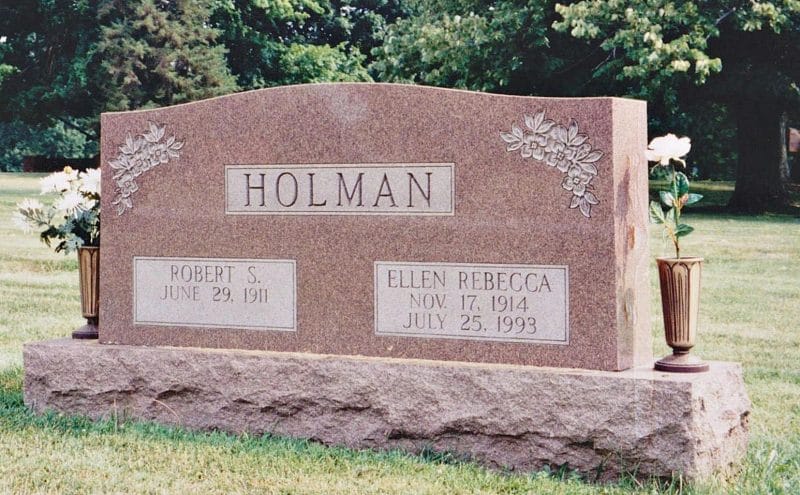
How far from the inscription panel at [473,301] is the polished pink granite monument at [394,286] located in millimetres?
10

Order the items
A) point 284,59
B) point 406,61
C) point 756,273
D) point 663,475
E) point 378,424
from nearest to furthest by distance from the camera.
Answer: point 663,475 → point 378,424 → point 756,273 → point 406,61 → point 284,59

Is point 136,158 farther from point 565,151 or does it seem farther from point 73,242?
point 565,151

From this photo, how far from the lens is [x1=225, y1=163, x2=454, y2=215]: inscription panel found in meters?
6.06

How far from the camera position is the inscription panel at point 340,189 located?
6.06 metres

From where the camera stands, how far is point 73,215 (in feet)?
23.8

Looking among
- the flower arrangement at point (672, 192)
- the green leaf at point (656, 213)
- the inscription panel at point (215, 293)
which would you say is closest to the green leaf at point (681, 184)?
the flower arrangement at point (672, 192)

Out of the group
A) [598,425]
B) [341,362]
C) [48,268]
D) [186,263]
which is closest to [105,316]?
[186,263]

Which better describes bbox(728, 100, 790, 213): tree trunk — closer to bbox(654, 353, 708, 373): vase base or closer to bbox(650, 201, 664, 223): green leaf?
bbox(650, 201, 664, 223): green leaf

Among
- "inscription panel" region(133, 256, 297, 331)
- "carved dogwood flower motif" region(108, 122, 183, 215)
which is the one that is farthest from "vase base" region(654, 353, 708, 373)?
"carved dogwood flower motif" region(108, 122, 183, 215)

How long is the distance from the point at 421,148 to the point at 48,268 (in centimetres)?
964

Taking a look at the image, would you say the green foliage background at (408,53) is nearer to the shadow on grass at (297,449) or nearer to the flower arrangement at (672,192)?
the flower arrangement at (672,192)

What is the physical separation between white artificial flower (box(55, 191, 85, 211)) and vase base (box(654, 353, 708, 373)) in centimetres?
386

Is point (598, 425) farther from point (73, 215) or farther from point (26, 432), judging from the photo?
point (73, 215)

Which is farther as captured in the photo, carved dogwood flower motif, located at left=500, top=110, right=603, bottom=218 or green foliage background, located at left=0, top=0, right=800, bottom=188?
green foliage background, located at left=0, top=0, right=800, bottom=188
